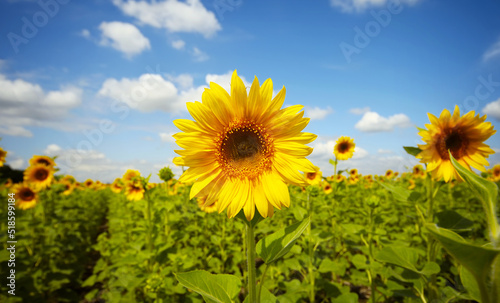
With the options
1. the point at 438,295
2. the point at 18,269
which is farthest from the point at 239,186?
the point at 18,269

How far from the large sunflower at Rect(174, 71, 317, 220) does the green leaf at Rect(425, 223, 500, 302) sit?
2.22ft

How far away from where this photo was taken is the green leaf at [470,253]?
0.56 m

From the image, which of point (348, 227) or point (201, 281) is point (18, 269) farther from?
point (348, 227)

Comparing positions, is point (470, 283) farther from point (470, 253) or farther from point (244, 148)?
point (244, 148)

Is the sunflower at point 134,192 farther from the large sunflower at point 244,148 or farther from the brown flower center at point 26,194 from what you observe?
the large sunflower at point 244,148

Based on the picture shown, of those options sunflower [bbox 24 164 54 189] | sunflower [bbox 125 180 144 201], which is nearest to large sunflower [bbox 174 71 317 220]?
sunflower [bbox 125 180 144 201]

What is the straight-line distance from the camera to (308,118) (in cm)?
125

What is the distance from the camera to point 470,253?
0.58 metres

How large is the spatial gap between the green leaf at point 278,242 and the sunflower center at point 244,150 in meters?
0.33

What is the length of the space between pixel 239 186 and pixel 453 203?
326 inches

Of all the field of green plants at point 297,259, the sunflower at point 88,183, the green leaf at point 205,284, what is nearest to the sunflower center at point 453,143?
the field of green plants at point 297,259

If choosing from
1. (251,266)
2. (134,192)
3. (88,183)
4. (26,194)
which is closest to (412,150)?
(251,266)

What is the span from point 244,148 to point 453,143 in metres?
2.18

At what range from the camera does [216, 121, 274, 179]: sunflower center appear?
4.60 ft
